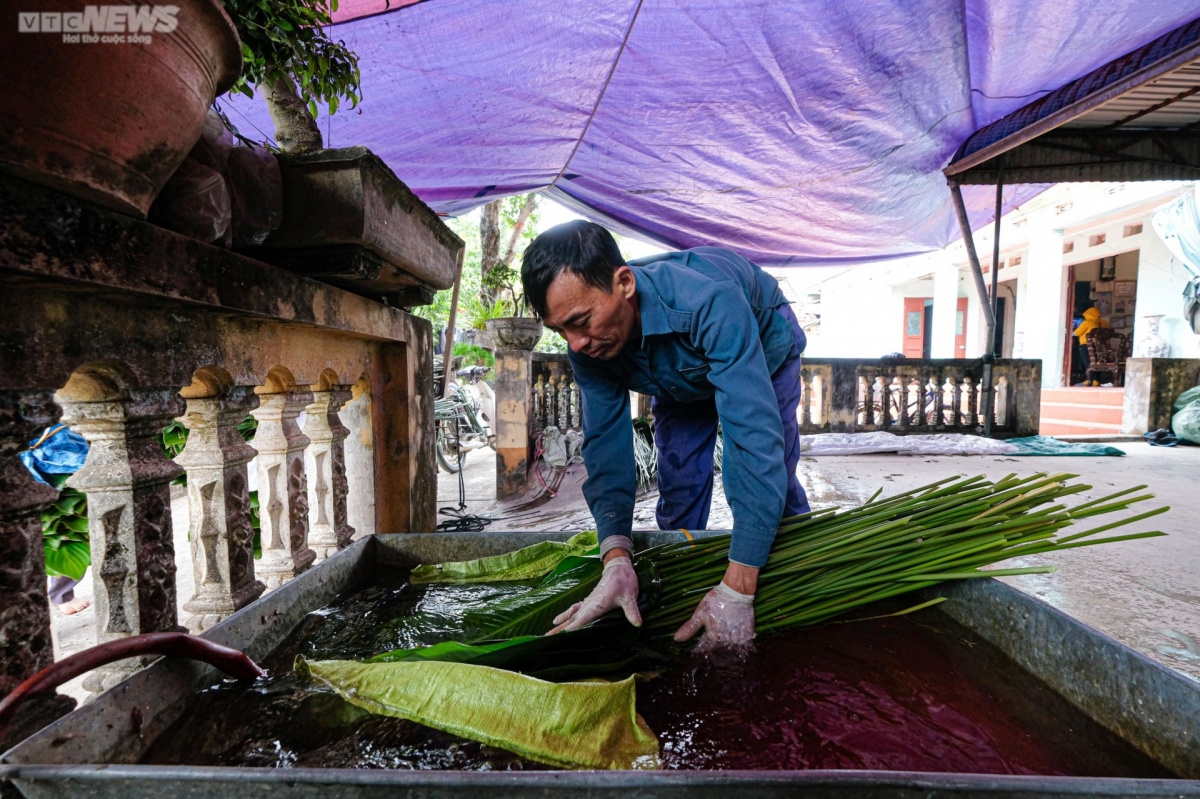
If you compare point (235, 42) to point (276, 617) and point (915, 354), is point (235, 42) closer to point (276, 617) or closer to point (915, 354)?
point (276, 617)

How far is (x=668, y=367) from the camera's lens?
1.74m

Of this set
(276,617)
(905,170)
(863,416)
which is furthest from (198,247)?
(863,416)

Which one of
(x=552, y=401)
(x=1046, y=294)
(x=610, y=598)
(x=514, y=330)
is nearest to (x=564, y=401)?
(x=552, y=401)

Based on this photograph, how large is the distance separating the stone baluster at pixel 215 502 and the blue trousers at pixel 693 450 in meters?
1.43

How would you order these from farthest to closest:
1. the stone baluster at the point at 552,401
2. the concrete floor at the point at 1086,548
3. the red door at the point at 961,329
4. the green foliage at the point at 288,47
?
the red door at the point at 961,329, the stone baluster at the point at 552,401, the concrete floor at the point at 1086,548, the green foliage at the point at 288,47

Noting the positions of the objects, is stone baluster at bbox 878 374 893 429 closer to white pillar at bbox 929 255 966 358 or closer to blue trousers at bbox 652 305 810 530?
blue trousers at bbox 652 305 810 530

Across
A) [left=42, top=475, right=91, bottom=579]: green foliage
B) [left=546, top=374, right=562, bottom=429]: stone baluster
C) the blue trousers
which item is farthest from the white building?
[left=42, top=475, right=91, bottom=579]: green foliage

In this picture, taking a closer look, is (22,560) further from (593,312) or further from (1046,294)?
(1046,294)

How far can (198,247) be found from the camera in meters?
1.15

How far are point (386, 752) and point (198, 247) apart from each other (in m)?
1.01

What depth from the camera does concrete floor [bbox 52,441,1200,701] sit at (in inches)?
82.4

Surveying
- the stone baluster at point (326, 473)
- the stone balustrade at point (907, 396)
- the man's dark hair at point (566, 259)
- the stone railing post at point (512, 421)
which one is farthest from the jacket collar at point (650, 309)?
the stone balustrade at point (907, 396)

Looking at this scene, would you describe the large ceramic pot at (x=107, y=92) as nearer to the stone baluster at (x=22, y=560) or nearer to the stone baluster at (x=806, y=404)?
the stone baluster at (x=22, y=560)

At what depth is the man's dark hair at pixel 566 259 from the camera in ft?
4.54
